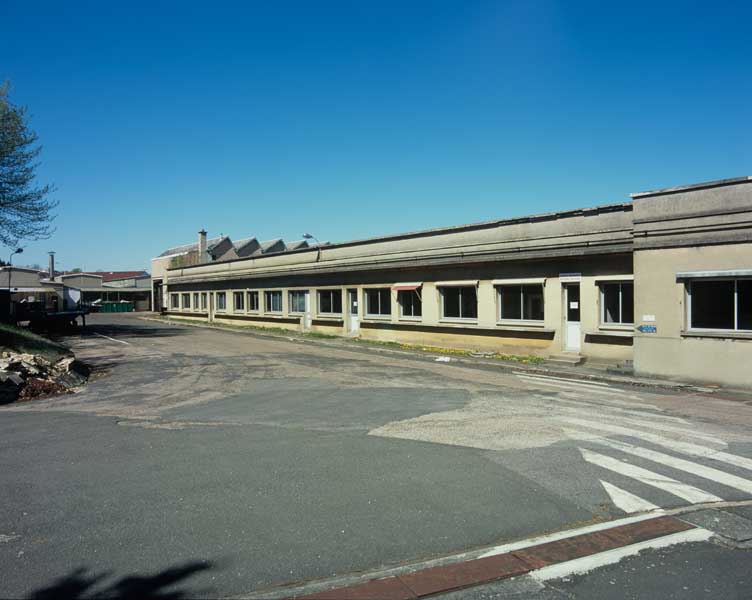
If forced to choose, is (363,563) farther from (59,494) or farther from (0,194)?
(0,194)

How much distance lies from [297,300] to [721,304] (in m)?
23.9

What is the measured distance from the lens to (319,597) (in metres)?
4.22

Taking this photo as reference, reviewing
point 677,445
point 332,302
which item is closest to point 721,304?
point 677,445

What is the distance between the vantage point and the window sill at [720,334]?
14.2m

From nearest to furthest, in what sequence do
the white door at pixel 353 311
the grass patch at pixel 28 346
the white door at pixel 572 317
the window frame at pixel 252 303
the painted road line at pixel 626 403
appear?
1. the painted road line at pixel 626 403
2. the grass patch at pixel 28 346
3. the white door at pixel 572 317
4. the white door at pixel 353 311
5. the window frame at pixel 252 303

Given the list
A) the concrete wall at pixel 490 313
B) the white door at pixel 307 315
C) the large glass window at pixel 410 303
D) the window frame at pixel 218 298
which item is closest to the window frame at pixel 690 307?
the concrete wall at pixel 490 313

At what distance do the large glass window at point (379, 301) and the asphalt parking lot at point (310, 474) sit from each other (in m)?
13.1

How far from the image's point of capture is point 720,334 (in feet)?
47.9

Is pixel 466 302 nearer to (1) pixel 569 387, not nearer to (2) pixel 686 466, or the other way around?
(1) pixel 569 387

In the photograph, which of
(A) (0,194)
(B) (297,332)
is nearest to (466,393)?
(B) (297,332)

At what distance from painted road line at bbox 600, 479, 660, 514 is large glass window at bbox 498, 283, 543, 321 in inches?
555

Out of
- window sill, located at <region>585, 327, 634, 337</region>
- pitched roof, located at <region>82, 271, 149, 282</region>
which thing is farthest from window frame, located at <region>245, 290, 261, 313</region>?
pitched roof, located at <region>82, 271, 149, 282</region>

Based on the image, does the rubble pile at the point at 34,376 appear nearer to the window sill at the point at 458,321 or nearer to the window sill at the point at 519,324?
the window sill at the point at 458,321

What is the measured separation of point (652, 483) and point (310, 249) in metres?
28.2
